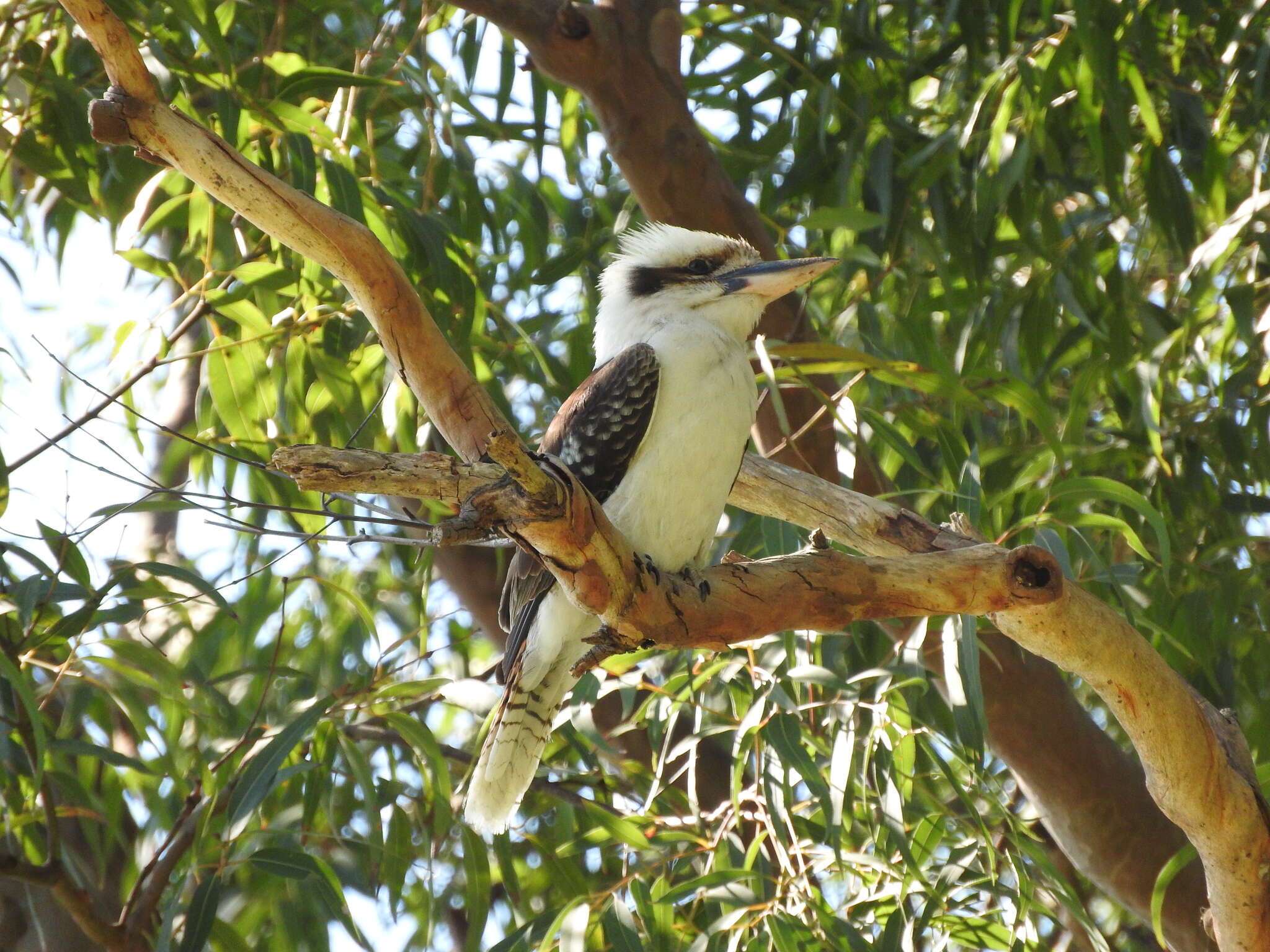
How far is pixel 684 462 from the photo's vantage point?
79.7 inches

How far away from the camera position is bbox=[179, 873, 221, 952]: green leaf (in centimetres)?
208

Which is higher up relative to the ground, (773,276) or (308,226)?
(308,226)

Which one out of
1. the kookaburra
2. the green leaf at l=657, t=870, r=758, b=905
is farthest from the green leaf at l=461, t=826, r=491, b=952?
the green leaf at l=657, t=870, r=758, b=905

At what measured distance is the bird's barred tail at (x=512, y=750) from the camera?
7.09ft

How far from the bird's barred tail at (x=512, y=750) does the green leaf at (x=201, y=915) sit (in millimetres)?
415

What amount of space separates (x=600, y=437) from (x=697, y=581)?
1.39 feet

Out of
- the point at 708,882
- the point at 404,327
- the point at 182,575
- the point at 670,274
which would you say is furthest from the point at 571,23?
the point at 708,882

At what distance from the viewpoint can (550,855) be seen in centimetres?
253

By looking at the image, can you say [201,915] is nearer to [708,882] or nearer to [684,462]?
[708,882]

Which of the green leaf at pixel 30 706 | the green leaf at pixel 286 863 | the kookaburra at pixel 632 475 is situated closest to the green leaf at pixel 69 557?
the green leaf at pixel 30 706

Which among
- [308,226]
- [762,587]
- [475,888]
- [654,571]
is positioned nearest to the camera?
[308,226]

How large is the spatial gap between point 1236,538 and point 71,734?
2.21 metres

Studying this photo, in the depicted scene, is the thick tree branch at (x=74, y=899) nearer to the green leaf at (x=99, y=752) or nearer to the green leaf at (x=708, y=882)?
the green leaf at (x=99, y=752)

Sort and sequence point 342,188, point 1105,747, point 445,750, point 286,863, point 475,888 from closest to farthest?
point 286,863 < point 342,188 < point 475,888 < point 1105,747 < point 445,750
